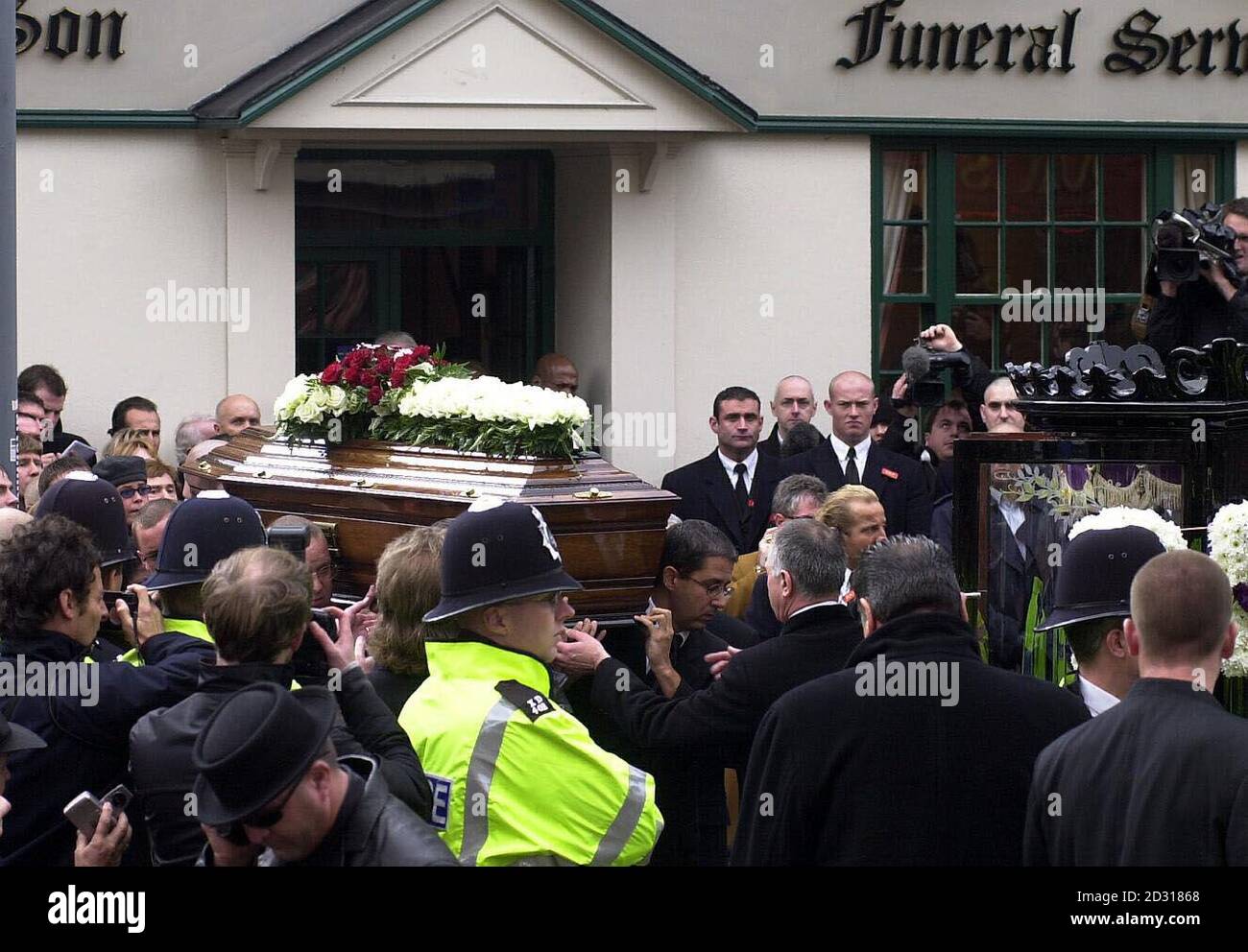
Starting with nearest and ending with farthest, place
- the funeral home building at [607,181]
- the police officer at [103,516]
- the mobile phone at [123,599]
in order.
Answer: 1. the mobile phone at [123,599]
2. the police officer at [103,516]
3. the funeral home building at [607,181]

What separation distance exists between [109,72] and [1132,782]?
8244 mm

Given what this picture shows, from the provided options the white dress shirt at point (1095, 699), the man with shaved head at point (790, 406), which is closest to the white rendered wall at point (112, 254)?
the man with shaved head at point (790, 406)

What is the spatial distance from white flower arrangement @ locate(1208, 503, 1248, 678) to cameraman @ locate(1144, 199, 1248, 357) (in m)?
1.31

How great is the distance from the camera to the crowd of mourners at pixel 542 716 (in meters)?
3.24

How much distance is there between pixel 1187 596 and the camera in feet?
11.2

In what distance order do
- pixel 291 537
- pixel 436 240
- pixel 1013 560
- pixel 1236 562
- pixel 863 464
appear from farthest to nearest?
pixel 436 240 → pixel 863 464 → pixel 1013 560 → pixel 291 537 → pixel 1236 562

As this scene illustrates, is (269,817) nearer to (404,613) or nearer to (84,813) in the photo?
(84,813)

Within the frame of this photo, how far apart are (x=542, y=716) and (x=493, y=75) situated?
669 cm

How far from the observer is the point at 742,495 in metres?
9.08

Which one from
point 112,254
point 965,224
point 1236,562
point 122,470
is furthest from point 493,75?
point 1236,562

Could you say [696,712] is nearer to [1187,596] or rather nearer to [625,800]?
[625,800]

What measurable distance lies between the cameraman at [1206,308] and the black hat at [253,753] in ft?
12.3

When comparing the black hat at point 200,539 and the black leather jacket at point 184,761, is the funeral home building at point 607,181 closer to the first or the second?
the black hat at point 200,539

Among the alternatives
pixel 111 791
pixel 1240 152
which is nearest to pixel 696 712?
pixel 111 791
